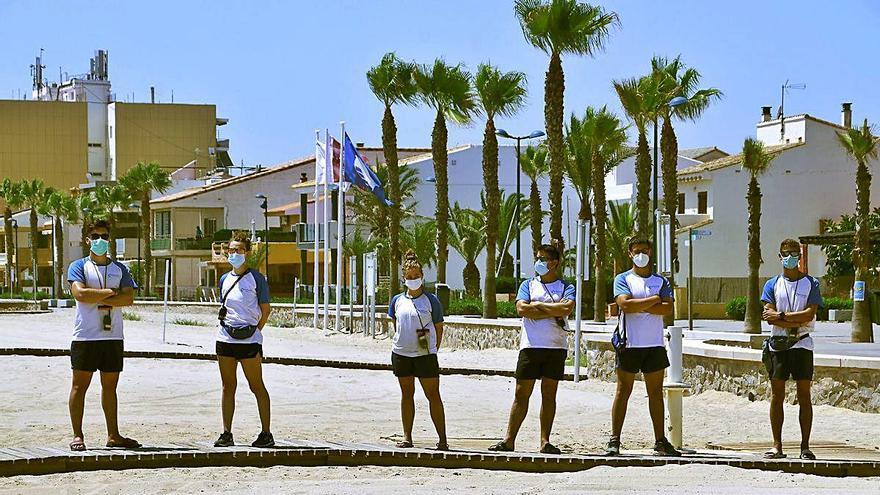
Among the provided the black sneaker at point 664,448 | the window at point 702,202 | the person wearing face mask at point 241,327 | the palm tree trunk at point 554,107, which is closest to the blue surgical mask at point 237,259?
the person wearing face mask at point 241,327

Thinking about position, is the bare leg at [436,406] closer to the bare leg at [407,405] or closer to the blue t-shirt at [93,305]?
→ the bare leg at [407,405]

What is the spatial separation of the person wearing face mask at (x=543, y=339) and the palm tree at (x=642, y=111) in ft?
103

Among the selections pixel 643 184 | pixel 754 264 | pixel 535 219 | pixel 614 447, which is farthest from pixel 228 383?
pixel 535 219

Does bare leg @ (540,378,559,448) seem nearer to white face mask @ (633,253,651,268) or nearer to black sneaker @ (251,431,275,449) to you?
white face mask @ (633,253,651,268)

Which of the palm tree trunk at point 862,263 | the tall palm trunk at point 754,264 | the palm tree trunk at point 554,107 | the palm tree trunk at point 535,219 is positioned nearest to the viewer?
the palm tree trunk at point 862,263

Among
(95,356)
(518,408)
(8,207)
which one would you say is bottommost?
(518,408)

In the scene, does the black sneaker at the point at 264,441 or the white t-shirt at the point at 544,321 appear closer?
the black sneaker at the point at 264,441

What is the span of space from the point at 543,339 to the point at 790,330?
6.30 ft

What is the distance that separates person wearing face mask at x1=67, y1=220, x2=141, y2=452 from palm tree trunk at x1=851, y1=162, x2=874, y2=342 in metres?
20.6

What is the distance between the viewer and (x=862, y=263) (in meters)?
30.6

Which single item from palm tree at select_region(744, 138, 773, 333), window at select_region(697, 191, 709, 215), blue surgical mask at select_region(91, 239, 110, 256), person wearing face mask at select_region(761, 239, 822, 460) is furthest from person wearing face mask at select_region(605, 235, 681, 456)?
window at select_region(697, 191, 709, 215)

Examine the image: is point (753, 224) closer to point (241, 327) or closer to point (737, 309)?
point (737, 309)

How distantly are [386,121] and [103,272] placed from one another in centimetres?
3799

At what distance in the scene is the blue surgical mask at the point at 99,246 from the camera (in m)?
11.7
